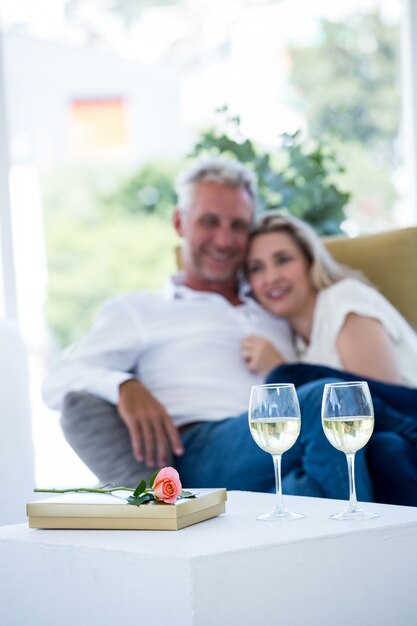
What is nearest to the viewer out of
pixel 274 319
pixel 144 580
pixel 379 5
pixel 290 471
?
pixel 144 580

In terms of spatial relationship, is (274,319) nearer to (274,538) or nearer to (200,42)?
(274,538)

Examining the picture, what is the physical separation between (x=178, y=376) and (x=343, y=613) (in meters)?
1.34

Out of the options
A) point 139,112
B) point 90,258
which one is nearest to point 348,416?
point 90,258

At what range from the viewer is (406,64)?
3.84m

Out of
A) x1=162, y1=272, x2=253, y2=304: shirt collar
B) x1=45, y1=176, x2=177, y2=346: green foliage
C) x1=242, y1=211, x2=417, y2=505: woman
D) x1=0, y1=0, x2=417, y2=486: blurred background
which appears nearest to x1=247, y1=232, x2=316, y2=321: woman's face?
x1=242, y1=211, x2=417, y2=505: woman

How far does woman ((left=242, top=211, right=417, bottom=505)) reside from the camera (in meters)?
2.30

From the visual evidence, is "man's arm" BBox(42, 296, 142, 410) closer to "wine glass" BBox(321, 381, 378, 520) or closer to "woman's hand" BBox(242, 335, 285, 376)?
"woman's hand" BBox(242, 335, 285, 376)

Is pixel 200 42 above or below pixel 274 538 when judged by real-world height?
above

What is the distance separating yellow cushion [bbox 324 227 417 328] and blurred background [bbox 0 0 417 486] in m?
2.34

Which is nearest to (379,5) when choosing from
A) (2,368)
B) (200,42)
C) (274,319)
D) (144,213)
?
(200,42)

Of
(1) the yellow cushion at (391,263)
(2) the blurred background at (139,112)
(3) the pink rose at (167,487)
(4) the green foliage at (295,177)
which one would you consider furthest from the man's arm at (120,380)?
(2) the blurred background at (139,112)

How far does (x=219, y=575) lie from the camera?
1.22m

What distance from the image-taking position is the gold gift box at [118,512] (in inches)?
54.3

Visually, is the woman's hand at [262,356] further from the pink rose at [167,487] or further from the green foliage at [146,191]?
the green foliage at [146,191]
